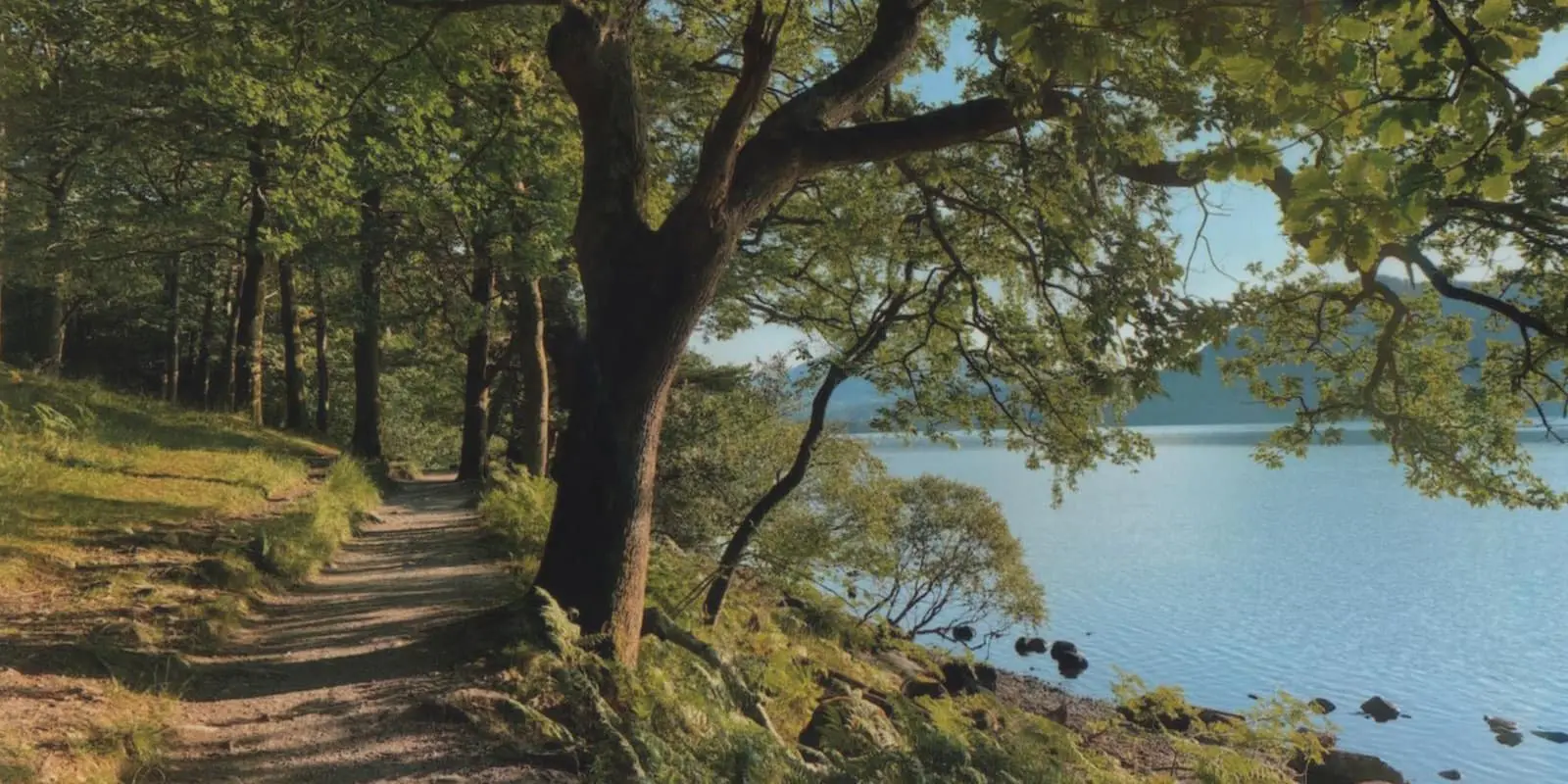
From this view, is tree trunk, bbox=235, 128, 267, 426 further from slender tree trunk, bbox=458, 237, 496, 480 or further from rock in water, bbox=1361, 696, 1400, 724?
rock in water, bbox=1361, 696, 1400, 724

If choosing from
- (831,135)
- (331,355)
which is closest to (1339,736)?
(831,135)

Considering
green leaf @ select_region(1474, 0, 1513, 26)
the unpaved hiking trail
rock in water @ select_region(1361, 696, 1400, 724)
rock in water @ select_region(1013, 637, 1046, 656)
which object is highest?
green leaf @ select_region(1474, 0, 1513, 26)

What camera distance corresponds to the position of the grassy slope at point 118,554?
4.02m

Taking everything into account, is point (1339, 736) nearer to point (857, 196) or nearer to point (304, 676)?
point (857, 196)

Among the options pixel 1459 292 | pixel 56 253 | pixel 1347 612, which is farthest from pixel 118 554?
pixel 1347 612

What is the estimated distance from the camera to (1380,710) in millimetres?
18797

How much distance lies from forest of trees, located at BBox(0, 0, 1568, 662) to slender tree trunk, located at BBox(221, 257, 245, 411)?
6734mm

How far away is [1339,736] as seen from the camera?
17.8 m

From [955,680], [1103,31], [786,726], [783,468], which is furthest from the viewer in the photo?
[783,468]

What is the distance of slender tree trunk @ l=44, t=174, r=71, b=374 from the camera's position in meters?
15.9

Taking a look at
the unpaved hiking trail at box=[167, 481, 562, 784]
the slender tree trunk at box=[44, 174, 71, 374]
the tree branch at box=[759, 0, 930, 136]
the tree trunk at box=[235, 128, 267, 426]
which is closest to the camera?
the unpaved hiking trail at box=[167, 481, 562, 784]

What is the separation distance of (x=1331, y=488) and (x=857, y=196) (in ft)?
200

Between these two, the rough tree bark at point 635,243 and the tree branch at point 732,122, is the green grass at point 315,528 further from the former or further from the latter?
the tree branch at point 732,122

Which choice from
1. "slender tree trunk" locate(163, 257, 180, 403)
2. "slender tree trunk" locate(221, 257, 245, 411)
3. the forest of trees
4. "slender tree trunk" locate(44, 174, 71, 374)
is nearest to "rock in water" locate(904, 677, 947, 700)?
the forest of trees
